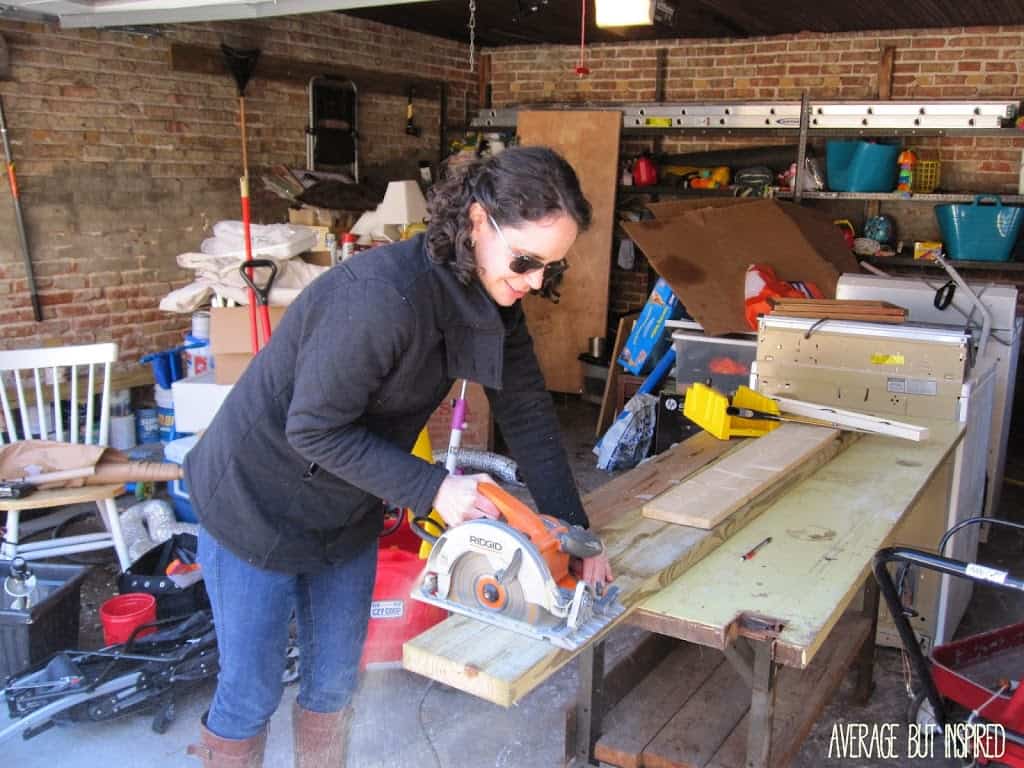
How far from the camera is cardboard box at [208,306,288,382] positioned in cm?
476

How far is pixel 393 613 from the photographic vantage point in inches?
129

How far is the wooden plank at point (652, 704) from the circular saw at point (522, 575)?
728 millimetres

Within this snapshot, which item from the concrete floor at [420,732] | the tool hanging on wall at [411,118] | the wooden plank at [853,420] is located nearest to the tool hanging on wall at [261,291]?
the concrete floor at [420,732]

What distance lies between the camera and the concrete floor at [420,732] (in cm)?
297

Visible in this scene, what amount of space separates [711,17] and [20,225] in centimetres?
464

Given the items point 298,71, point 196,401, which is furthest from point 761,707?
point 298,71

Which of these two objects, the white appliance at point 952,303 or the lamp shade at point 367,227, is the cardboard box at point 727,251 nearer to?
the white appliance at point 952,303

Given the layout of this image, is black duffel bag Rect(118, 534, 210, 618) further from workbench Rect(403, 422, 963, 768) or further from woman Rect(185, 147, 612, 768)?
workbench Rect(403, 422, 963, 768)

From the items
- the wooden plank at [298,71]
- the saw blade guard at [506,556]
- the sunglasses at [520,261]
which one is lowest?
the saw blade guard at [506,556]

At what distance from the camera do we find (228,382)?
4.82 meters

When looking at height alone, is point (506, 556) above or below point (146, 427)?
above

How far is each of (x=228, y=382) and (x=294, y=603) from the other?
2.96 metres

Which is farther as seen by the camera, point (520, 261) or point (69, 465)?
point (69, 465)

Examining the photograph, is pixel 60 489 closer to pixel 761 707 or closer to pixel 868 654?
pixel 761 707
